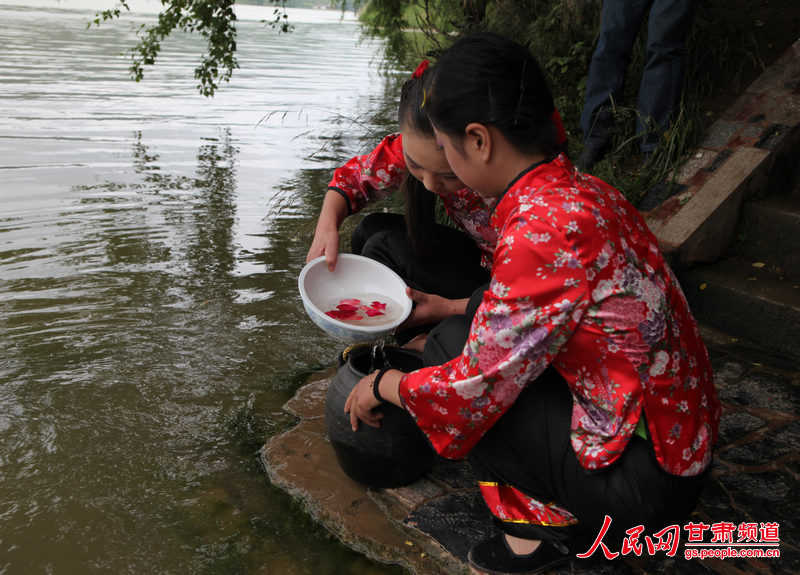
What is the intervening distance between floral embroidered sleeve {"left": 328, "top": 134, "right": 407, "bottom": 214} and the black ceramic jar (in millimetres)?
631

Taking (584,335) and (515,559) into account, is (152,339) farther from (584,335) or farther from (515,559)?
(584,335)

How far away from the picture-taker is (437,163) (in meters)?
1.83

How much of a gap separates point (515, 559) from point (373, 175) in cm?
136

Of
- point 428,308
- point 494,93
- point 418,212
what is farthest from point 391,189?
point 494,93

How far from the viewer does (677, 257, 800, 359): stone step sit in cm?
301

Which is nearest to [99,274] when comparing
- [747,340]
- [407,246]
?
[407,246]

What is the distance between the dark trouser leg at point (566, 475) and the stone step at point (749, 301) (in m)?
1.67

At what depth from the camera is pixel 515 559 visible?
1812 mm

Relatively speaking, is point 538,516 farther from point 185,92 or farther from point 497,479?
point 185,92

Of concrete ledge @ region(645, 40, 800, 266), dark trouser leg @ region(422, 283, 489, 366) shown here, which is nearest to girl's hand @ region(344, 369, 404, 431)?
dark trouser leg @ region(422, 283, 489, 366)

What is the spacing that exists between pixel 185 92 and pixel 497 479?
9552mm

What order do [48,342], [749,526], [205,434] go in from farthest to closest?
[48,342]
[205,434]
[749,526]

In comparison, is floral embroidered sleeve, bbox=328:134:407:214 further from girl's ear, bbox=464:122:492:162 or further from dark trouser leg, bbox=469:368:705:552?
dark trouser leg, bbox=469:368:705:552

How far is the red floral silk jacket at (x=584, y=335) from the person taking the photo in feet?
4.65
